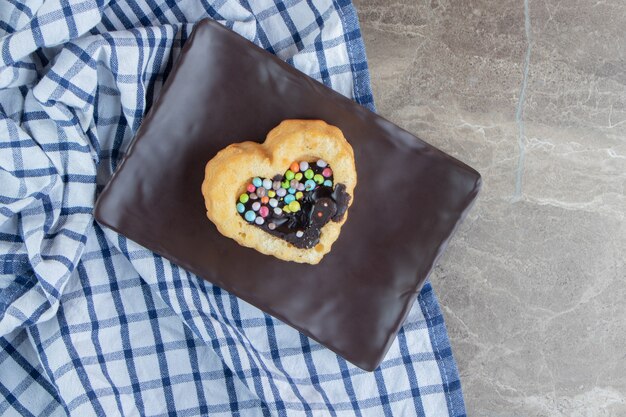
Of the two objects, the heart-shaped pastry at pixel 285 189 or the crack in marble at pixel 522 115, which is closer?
the heart-shaped pastry at pixel 285 189

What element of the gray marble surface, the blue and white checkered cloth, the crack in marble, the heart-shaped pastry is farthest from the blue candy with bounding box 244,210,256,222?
the crack in marble

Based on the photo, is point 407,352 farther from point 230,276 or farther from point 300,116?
point 300,116

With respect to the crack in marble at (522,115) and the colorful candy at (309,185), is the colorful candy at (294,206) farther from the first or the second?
the crack in marble at (522,115)

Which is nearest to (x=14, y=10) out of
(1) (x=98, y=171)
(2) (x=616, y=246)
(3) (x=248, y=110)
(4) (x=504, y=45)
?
(1) (x=98, y=171)

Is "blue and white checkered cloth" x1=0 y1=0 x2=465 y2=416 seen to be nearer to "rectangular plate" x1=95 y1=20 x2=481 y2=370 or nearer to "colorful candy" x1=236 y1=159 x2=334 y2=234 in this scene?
"rectangular plate" x1=95 y1=20 x2=481 y2=370

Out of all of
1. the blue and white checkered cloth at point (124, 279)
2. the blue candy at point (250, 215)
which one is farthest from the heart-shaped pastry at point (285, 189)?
the blue and white checkered cloth at point (124, 279)

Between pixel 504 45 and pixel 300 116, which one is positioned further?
pixel 504 45
